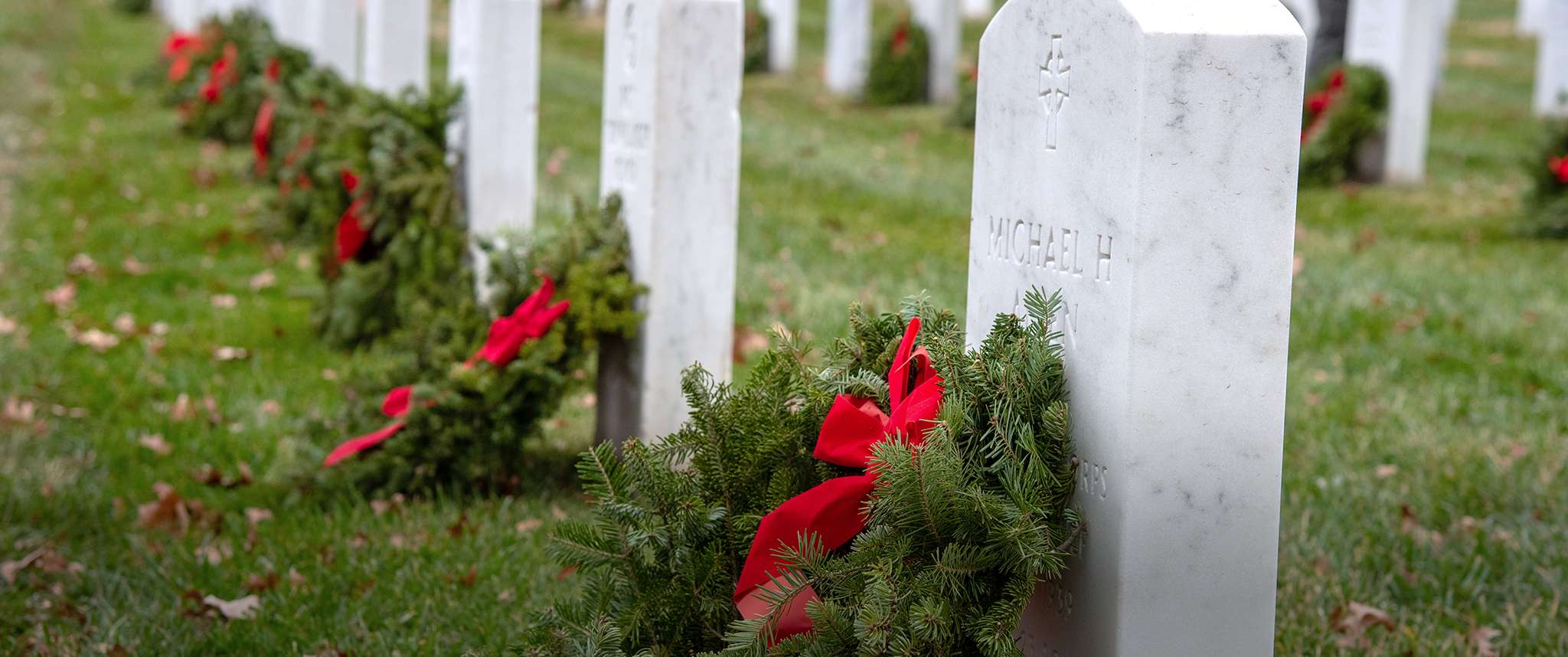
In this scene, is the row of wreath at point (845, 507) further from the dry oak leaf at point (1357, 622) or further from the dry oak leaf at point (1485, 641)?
the dry oak leaf at point (1485, 641)

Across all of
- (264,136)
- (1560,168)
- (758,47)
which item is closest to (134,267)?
(264,136)

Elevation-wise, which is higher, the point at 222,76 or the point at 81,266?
the point at 222,76

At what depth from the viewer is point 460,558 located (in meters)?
3.88

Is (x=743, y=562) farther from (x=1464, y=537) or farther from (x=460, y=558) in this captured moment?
(x=1464, y=537)

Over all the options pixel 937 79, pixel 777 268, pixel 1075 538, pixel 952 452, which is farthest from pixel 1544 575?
pixel 937 79

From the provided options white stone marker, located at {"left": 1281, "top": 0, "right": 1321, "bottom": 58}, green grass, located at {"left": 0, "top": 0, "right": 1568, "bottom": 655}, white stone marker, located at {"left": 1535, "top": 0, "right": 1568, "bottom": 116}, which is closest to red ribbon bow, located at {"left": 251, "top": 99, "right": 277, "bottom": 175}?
green grass, located at {"left": 0, "top": 0, "right": 1568, "bottom": 655}

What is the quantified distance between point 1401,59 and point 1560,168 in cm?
228

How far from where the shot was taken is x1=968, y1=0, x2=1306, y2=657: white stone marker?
87.4 inches

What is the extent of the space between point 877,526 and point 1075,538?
33 centimetres

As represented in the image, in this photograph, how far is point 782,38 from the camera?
19.5 meters

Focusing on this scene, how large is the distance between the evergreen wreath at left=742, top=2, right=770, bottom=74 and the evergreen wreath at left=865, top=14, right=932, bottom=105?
11.7ft

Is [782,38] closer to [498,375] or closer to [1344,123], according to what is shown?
[1344,123]

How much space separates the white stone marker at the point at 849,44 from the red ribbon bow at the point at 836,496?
14.7 m

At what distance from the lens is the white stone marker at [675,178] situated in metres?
4.37
